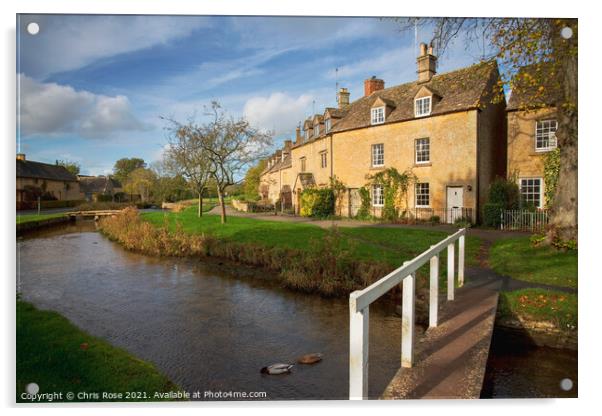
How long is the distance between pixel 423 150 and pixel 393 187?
2182mm

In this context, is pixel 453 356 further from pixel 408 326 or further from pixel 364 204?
pixel 364 204

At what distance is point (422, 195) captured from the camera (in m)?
16.1

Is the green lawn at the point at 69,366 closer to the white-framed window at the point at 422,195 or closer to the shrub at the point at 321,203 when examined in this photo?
the white-framed window at the point at 422,195

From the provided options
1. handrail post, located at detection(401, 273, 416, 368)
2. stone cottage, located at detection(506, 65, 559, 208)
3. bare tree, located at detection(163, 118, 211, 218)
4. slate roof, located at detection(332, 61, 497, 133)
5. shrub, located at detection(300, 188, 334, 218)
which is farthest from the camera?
shrub, located at detection(300, 188, 334, 218)

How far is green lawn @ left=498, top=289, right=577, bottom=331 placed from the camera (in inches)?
161

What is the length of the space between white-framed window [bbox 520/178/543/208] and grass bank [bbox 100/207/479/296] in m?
5.38

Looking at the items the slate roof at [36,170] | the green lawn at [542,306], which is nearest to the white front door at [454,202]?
the green lawn at [542,306]

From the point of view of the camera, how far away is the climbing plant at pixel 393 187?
16.4m

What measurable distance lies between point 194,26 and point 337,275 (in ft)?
17.8

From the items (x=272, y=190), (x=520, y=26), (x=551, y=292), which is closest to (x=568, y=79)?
(x=520, y=26)

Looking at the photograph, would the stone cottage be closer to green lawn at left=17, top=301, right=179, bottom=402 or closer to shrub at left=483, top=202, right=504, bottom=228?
shrub at left=483, top=202, right=504, bottom=228

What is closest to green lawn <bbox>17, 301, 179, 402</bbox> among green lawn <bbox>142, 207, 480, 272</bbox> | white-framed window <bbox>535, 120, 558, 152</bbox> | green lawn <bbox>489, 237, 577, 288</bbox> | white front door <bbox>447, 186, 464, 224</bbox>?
green lawn <bbox>489, 237, 577, 288</bbox>

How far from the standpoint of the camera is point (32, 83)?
369cm
